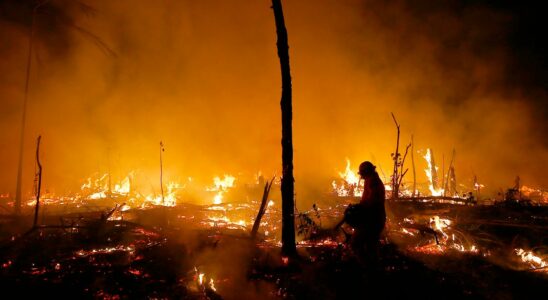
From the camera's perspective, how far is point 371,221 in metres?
6.39

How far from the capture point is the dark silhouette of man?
638 centimetres

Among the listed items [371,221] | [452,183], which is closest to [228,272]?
[371,221]

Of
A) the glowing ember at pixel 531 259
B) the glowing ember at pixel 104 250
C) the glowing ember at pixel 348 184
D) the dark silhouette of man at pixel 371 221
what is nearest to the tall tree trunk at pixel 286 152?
the dark silhouette of man at pixel 371 221

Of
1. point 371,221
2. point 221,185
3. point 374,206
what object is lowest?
point 371,221

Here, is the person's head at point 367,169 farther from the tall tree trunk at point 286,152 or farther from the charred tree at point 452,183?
the charred tree at point 452,183

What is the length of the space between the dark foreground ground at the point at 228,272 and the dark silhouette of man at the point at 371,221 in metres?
0.28

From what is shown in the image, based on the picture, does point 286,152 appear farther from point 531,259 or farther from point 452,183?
point 452,183

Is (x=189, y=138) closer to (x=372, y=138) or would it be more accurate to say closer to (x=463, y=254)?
(x=372, y=138)

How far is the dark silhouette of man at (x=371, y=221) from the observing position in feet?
20.9

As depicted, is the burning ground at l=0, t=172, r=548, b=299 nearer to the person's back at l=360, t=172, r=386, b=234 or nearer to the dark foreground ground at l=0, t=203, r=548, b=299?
the dark foreground ground at l=0, t=203, r=548, b=299

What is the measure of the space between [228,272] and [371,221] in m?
2.93

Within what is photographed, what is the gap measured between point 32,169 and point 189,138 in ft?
33.2

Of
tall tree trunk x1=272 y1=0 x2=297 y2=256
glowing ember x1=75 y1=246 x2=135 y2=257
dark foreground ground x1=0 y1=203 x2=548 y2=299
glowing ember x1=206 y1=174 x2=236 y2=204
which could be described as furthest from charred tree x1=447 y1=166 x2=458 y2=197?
glowing ember x1=75 y1=246 x2=135 y2=257

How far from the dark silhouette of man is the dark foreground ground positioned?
0.28m
